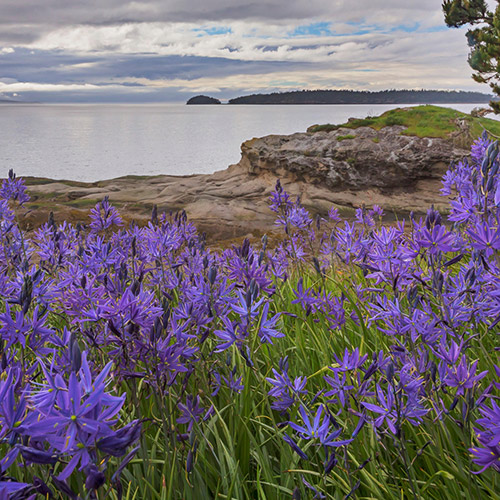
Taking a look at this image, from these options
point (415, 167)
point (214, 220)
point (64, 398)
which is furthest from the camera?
point (415, 167)

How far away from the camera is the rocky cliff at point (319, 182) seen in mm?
14250

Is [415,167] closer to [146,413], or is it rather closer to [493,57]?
[493,57]

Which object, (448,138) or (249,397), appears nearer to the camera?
(249,397)

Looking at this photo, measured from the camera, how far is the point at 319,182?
51.5 feet

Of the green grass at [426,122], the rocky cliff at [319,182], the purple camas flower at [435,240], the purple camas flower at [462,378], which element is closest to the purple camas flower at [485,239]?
the purple camas flower at [435,240]

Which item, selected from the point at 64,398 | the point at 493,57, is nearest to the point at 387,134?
the point at 493,57

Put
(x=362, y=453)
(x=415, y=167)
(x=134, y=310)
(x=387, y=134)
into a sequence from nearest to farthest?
(x=134, y=310) < (x=362, y=453) < (x=415, y=167) < (x=387, y=134)

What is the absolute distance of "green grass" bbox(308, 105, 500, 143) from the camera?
16.0m

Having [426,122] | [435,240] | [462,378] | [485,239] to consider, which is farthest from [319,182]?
[462,378]

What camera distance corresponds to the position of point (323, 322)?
392 centimetres

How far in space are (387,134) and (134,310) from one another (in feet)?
52.0

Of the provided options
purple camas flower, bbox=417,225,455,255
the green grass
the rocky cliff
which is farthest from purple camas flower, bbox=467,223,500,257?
the green grass

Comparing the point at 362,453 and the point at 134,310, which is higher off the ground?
the point at 134,310

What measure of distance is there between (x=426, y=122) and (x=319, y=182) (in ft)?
15.2
